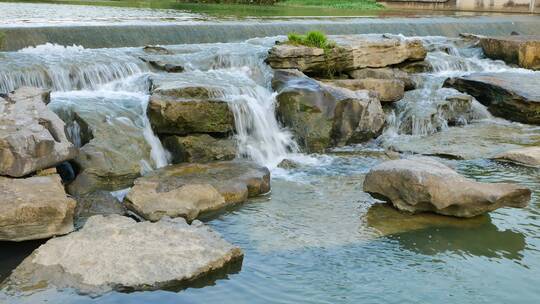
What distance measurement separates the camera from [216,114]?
10.5 metres

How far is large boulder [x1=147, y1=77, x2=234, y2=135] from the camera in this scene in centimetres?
1006

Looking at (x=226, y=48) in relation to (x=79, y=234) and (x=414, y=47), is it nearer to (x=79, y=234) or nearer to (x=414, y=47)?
(x=414, y=47)

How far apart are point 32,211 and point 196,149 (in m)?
3.78

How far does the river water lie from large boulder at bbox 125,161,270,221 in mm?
258

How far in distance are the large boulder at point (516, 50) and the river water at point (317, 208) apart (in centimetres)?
436

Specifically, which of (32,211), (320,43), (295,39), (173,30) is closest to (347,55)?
(320,43)

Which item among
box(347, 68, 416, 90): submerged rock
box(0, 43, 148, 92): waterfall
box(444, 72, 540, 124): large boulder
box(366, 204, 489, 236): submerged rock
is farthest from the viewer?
box(347, 68, 416, 90): submerged rock

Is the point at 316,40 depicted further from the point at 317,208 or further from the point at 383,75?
the point at 317,208

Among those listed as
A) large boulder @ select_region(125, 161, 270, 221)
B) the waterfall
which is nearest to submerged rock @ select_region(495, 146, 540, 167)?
large boulder @ select_region(125, 161, 270, 221)

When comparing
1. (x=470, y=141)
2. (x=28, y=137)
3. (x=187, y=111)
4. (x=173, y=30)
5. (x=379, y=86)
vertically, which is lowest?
(x=470, y=141)

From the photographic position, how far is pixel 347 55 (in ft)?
47.1

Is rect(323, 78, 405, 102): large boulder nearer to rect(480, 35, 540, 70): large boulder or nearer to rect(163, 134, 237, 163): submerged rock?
rect(163, 134, 237, 163): submerged rock

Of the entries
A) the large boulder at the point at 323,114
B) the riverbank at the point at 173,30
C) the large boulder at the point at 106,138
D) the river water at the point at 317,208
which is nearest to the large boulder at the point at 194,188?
the river water at the point at 317,208

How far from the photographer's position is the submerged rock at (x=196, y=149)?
10.1 metres
